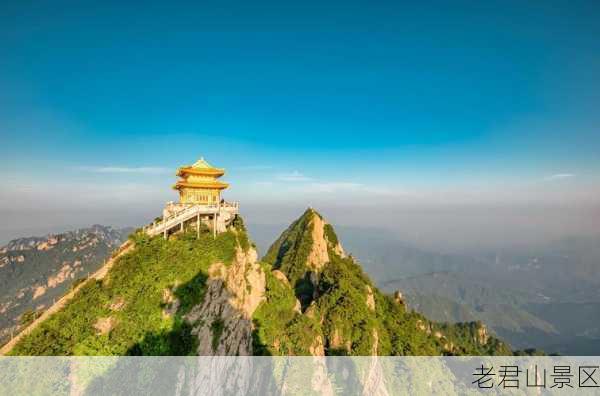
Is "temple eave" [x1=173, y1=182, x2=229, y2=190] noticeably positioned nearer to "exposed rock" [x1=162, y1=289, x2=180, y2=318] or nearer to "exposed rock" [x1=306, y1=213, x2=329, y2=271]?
"exposed rock" [x1=162, y1=289, x2=180, y2=318]

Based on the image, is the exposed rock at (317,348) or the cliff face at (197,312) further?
the exposed rock at (317,348)

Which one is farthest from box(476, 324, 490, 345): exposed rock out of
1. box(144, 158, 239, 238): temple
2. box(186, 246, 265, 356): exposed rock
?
box(144, 158, 239, 238): temple

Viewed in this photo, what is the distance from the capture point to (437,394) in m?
54.6

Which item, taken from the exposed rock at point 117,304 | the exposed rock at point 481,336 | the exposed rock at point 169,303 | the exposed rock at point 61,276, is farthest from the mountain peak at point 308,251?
the exposed rock at point 61,276

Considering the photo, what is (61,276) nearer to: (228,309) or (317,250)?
(317,250)

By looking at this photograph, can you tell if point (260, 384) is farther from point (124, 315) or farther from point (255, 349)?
point (124, 315)

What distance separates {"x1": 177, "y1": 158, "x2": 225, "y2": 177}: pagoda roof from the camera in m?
33.8

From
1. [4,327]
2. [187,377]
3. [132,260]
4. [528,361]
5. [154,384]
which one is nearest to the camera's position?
[154,384]

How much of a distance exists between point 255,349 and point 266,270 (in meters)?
8.76

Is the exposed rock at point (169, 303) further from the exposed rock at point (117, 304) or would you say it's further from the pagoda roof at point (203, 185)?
the pagoda roof at point (203, 185)

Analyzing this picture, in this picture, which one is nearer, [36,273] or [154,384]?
[154,384]

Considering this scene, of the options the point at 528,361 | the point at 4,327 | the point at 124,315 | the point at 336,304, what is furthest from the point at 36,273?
the point at 528,361

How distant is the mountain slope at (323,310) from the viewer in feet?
118

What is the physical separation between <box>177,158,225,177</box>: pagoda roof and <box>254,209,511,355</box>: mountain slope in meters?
12.3
